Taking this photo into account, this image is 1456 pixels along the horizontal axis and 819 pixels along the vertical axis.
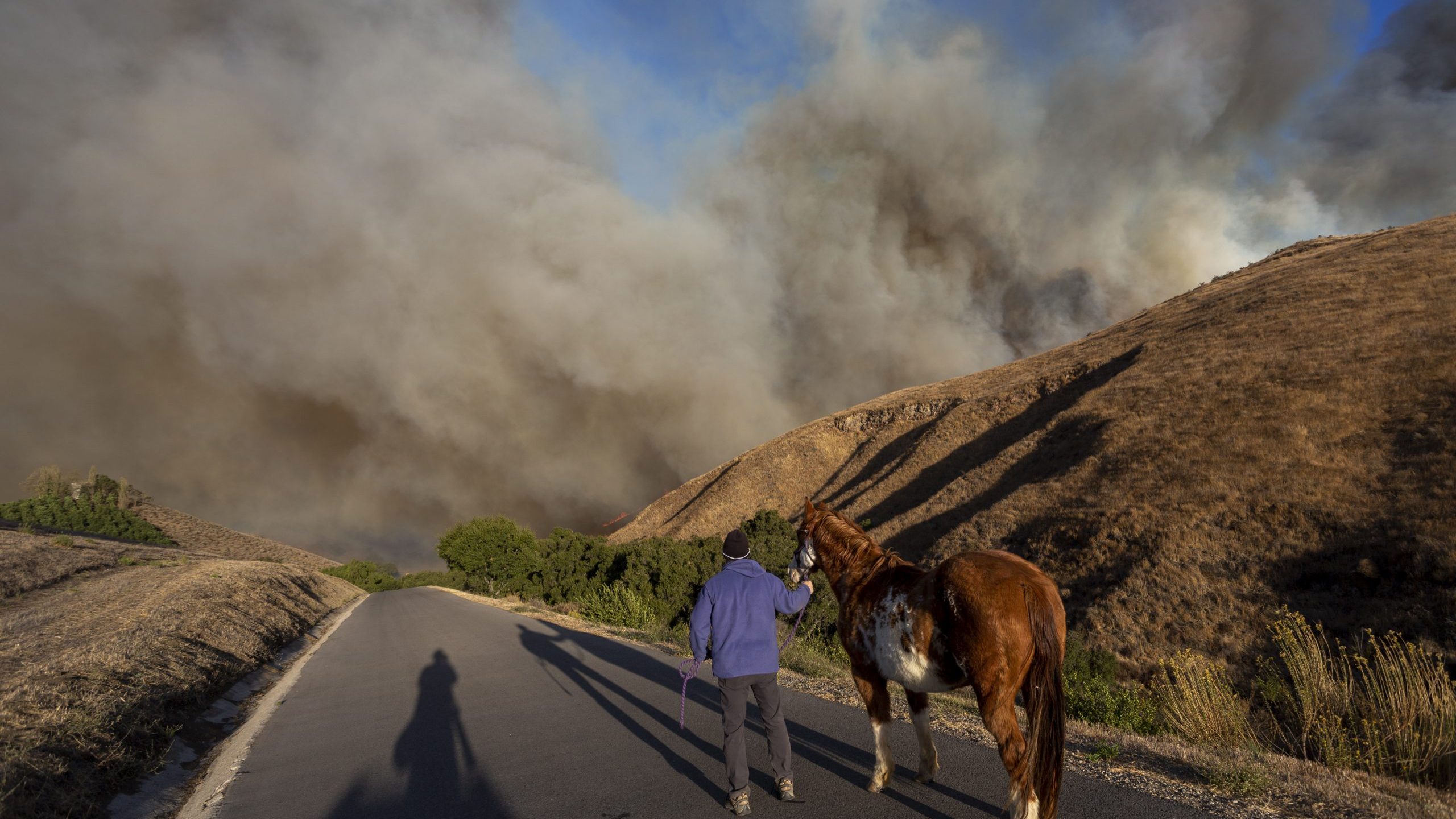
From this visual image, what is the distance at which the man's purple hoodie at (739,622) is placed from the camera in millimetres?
4324

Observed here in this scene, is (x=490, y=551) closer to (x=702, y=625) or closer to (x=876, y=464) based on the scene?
(x=876, y=464)

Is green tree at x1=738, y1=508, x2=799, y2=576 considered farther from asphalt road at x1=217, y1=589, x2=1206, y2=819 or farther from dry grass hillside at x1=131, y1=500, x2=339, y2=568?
dry grass hillside at x1=131, y1=500, x2=339, y2=568

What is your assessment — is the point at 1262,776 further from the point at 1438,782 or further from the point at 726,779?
the point at 726,779

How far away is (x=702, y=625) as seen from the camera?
14.5ft

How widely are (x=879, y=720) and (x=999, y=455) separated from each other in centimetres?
3795

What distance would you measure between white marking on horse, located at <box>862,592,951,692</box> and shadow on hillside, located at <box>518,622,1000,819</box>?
80 cm

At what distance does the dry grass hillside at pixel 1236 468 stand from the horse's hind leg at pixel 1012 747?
54.7 ft

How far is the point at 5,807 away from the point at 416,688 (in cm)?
509

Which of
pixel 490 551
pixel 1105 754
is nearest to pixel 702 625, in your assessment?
pixel 1105 754

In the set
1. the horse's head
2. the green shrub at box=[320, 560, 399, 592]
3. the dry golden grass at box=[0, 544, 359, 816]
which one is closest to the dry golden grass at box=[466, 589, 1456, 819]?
the horse's head

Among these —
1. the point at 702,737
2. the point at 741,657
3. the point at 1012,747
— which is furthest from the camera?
the point at 702,737

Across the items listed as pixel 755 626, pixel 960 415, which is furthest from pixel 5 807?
pixel 960 415

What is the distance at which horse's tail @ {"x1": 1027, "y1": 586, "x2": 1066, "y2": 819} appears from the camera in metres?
3.54

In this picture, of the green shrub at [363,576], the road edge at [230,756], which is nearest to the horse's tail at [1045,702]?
the road edge at [230,756]
